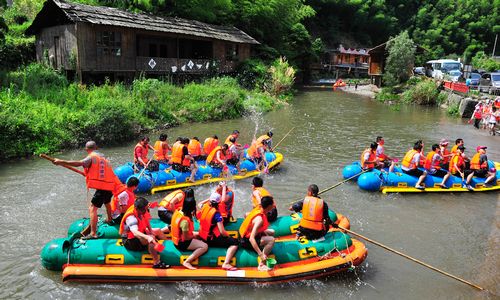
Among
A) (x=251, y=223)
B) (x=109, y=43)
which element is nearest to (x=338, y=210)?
(x=251, y=223)

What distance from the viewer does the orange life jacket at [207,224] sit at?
6.94m

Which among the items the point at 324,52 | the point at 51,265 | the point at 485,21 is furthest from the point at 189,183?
the point at 485,21

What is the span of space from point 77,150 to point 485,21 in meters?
80.6

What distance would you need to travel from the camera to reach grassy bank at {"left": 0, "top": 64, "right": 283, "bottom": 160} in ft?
46.0

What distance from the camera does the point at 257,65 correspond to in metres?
32.3

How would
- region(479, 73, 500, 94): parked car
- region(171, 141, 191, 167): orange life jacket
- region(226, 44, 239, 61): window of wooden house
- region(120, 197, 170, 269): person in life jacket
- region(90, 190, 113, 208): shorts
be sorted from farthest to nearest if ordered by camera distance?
region(226, 44, 239, 61): window of wooden house → region(479, 73, 500, 94): parked car → region(171, 141, 191, 167): orange life jacket → region(90, 190, 113, 208): shorts → region(120, 197, 170, 269): person in life jacket

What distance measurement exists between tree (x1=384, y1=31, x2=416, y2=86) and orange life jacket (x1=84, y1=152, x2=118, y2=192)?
32.9 meters

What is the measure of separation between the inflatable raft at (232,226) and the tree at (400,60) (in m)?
30.0

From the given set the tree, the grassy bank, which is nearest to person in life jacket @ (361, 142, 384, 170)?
the grassy bank

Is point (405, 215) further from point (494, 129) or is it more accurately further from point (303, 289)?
point (494, 129)

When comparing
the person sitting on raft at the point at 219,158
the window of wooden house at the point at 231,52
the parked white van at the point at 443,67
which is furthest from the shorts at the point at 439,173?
the parked white van at the point at 443,67

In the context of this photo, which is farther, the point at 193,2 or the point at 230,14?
the point at 230,14

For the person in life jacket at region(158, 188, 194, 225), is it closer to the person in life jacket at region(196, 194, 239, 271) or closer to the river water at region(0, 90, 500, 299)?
the person in life jacket at region(196, 194, 239, 271)

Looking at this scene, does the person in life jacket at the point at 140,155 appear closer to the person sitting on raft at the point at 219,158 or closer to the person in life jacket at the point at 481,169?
the person sitting on raft at the point at 219,158
